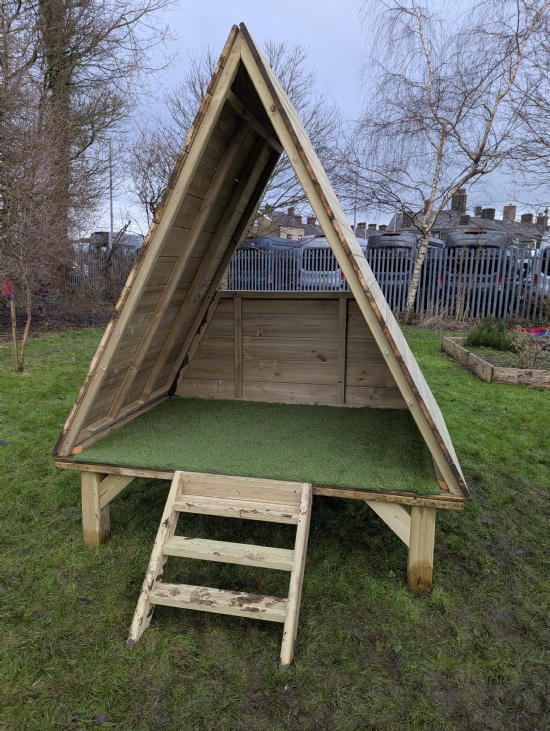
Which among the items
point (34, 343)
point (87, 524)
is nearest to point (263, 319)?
point (87, 524)

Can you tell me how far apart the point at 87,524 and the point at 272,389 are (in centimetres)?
219

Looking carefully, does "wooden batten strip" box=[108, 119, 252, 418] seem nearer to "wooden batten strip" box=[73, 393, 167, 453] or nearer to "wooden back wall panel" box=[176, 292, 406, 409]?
"wooden batten strip" box=[73, 393, 167, 453]

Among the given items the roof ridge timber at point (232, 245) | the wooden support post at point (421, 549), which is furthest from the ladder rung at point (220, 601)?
the roof ridge timber at point (232, 245)

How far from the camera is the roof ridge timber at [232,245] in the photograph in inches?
100

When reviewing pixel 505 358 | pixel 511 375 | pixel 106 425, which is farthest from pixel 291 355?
pixel 505 358

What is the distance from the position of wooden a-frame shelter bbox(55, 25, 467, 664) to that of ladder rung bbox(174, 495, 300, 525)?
12 millimetres

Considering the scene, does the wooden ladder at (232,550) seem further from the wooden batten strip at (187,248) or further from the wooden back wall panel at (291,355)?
the wooden back wall panel at (291,355)

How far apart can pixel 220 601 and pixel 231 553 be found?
25cm

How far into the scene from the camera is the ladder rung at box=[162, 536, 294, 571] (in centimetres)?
265

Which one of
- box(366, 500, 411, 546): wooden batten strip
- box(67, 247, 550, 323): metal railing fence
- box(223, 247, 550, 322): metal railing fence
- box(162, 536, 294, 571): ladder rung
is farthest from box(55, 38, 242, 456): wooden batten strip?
box(223, 247, 550, 322): metal railing fence

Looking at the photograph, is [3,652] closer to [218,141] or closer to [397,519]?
[397,519]

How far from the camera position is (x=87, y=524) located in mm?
3342

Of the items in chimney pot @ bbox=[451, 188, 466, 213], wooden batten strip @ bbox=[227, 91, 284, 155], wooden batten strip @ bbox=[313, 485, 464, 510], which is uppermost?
chimney pot @ bbox=[451, 188, 466, 213]

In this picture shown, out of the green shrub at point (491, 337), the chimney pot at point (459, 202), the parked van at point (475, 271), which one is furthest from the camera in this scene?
the chimney pot at point (459, 202)
